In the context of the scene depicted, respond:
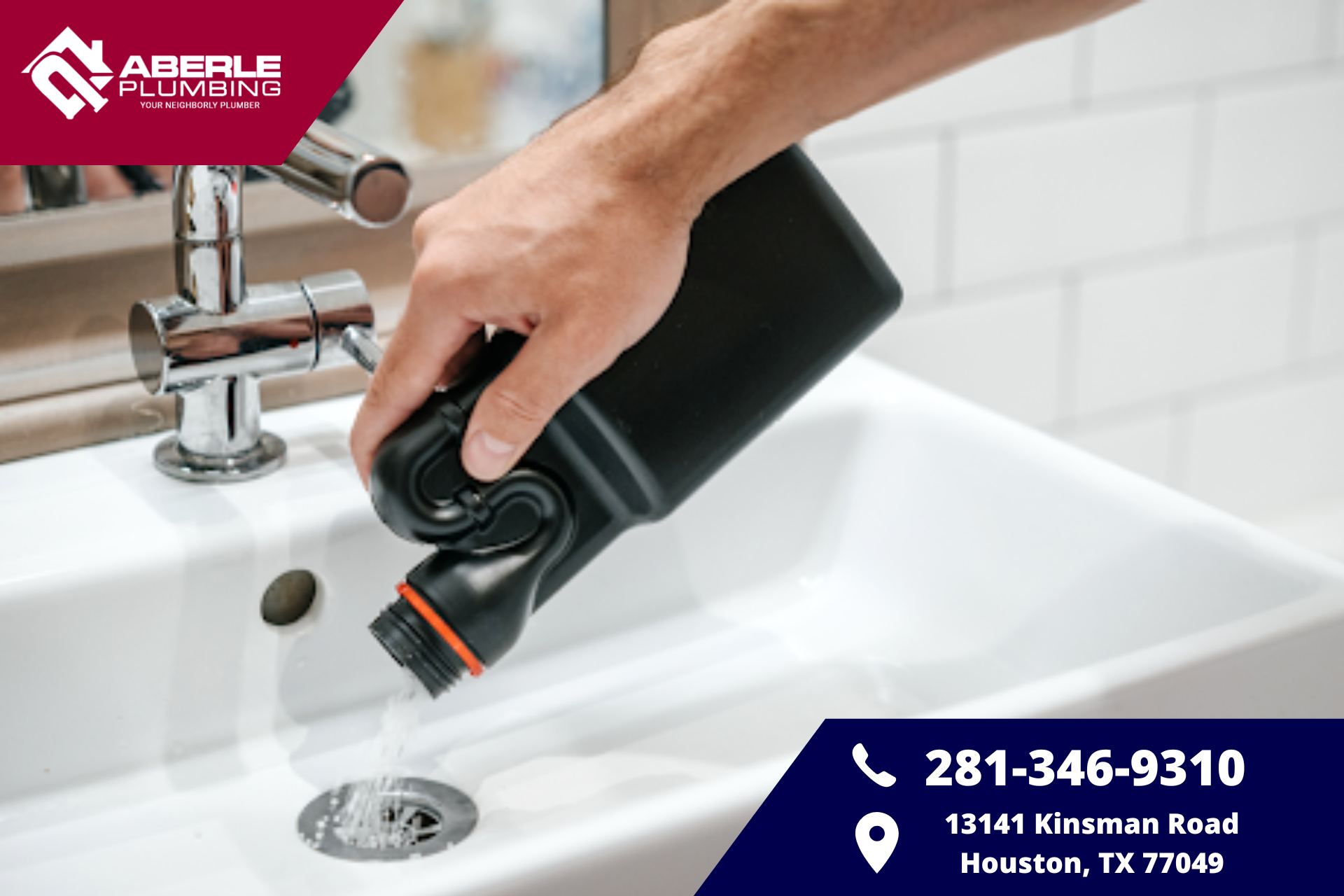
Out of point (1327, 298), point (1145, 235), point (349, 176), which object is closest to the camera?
point (349, 176)

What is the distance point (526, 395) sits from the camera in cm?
50

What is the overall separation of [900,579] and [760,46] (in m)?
0.35

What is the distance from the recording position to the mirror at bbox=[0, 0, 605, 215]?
0.73 m

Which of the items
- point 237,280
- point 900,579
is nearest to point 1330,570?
point 900,579

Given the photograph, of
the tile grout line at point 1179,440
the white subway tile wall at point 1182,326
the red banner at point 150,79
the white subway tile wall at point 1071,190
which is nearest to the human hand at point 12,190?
the red banner at point 150,79

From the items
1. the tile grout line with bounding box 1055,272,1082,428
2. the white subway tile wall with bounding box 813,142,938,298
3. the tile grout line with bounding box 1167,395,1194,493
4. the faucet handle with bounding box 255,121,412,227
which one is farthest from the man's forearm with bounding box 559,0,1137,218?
the tile grout line with bounding box 1167,395,1194,493

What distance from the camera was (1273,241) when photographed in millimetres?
1061

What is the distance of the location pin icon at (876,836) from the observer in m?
0.50

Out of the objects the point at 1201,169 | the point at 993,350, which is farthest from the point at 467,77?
the point at 1201,169

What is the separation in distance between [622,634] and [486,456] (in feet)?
0.83

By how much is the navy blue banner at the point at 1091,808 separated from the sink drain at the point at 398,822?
0.55 feet

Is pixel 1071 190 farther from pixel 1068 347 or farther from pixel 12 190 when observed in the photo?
pixel 12 190

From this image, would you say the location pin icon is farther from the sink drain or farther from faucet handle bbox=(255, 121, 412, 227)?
faucet handle bbox=(255, 121, 412, 227)

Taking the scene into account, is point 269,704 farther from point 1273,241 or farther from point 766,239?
point 1273,241
